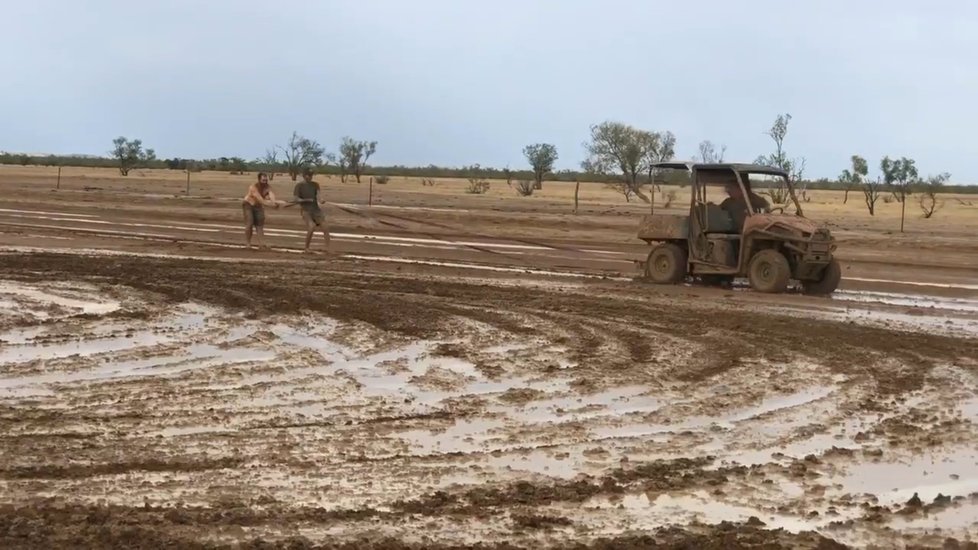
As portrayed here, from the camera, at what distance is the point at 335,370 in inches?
369

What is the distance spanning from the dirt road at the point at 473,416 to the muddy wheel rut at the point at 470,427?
2 centimetres

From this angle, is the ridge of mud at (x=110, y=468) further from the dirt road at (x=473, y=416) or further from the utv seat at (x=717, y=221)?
the utv seat at (x=717, y=221)

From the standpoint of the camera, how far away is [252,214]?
69.8ft

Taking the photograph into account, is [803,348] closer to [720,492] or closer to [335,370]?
[335,370]

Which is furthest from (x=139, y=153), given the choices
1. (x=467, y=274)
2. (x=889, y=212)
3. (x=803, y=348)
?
(x=803, y=348)

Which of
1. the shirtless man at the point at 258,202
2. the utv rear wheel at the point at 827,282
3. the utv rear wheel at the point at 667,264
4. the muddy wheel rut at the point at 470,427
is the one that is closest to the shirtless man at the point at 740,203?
the utv rear wheel at the point at 667,264

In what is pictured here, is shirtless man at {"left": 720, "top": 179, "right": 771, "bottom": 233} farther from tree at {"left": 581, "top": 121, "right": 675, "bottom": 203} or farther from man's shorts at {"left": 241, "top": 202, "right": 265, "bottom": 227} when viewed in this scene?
tree at {"left": 581, "top": 121, "right": 675, "bottom": 203}

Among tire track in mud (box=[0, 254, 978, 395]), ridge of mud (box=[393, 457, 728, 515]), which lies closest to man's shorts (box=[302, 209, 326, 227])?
tire track in mud (box=[0, 254, 978, 395])

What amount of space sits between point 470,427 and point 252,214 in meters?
14.5

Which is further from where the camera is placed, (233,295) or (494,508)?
(233,295)

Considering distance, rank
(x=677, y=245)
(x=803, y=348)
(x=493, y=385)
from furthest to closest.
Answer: (x=677, y=245) < (x=803, y=348) < (x=493, y=385)

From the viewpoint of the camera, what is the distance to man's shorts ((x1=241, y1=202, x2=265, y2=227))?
21094 millimetres

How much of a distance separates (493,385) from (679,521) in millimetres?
3514

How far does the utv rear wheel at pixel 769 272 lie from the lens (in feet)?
52.6
